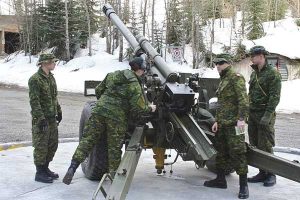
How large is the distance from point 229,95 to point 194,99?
1.43ft

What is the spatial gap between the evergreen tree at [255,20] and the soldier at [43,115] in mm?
24676

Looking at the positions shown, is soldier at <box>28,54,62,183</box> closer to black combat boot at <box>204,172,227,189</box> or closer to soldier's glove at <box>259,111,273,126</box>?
black combat boot at <box>204,172,227,189</box>

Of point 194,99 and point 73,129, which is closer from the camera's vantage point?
point 194,99

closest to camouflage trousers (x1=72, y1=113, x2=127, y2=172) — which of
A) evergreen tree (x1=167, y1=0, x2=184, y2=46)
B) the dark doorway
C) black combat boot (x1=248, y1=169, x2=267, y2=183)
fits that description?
black combat boot (x1=248, y1=169, x2=267, y2=183)

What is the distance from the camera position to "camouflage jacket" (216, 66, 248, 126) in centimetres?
580

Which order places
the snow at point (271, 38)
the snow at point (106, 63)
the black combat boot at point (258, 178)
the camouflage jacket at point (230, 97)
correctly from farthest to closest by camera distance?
the snow at point (271, 38) < the snow at point (106, 63) < the black combat boot at point (258, 178) < the camouflage jacket at point (230, 97)

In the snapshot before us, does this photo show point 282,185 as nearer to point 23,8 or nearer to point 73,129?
point 73,129

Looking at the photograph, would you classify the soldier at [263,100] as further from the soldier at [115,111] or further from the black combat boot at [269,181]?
the soldier at [115,111]

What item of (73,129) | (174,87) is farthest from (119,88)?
(73,129)

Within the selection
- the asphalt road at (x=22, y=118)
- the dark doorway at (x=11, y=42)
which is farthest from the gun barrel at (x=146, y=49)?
the dark doorway at (x=11, y=42)

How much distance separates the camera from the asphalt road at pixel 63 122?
10.1 meters

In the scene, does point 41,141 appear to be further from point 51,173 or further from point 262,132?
point 262,132

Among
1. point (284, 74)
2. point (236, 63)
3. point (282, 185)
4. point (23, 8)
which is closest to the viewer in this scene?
point (282, 185)

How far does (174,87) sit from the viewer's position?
6.02 meters
